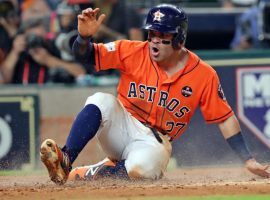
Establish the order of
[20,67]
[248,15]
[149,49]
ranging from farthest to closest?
[248,15] → [20,67] → [149,49]

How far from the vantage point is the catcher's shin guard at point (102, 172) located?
646cm

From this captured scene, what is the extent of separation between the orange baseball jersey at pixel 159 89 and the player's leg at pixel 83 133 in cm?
24

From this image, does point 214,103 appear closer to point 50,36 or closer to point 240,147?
point 240,147

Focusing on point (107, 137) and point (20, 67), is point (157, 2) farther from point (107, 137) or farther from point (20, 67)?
point (107, 137)

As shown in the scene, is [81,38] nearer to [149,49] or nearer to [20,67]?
[149,49]

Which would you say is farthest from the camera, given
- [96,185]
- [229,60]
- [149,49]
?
[229,60]

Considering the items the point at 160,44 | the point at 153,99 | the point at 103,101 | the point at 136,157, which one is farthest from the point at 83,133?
the point at 160,44

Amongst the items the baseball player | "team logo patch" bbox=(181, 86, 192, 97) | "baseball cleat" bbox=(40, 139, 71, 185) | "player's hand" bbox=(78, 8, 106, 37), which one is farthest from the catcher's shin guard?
"player's hand" bbox=(78, 8, 106, 37)

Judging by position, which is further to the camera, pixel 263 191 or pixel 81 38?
Answer: pixel 81 38

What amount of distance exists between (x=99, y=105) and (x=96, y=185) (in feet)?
2.04

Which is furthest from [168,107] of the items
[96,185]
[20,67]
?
[20,67]

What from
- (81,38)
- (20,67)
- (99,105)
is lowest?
(20,67)

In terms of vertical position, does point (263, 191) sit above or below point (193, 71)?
below

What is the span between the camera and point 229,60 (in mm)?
9844
